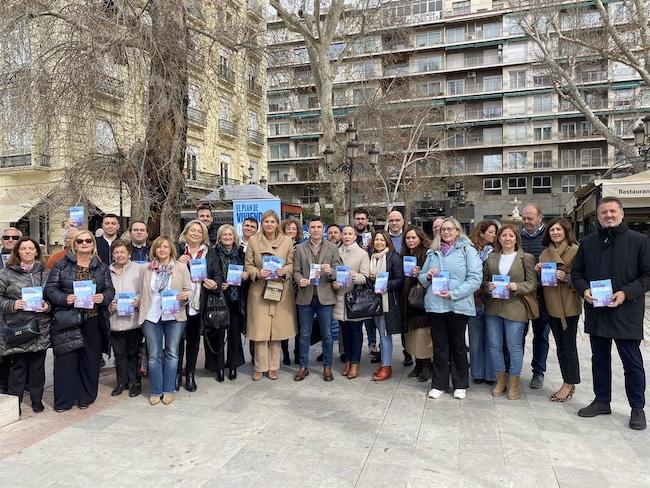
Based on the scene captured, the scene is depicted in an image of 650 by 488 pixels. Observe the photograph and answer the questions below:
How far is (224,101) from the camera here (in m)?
8.80

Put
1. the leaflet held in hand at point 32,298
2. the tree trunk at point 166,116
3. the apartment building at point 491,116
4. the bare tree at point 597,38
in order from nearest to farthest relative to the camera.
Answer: the leaflet held in hand at point 32,298, the tree trunk at point 166,116, the bare tree at point 597,38, the apartment building at point 491,116

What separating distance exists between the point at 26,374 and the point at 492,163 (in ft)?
176

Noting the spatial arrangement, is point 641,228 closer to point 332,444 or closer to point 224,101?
point 224,101

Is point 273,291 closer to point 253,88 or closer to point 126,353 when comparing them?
point 126,353

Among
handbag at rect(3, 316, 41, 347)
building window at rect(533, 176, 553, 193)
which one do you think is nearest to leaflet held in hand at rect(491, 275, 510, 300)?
handbag at rect(3, 316, 41, 347)

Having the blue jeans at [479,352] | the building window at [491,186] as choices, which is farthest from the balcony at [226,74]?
the building window at [491,186]

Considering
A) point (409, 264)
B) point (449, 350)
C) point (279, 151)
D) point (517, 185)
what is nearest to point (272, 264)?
point (409, 264)

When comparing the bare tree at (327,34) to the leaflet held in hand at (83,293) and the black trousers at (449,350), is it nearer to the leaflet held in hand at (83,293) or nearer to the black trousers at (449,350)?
the black trousers at (449,350)

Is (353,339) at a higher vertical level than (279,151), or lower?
lower

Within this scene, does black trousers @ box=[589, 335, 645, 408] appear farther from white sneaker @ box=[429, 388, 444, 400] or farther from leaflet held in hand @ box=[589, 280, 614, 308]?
white sneaker @ box=[429, 388, 444, 400]

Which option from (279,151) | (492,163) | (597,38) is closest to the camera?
(597,38)

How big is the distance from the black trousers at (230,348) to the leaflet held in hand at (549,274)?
3.32 metres

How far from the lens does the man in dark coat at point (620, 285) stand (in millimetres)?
4289

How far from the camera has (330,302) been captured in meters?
5.66
